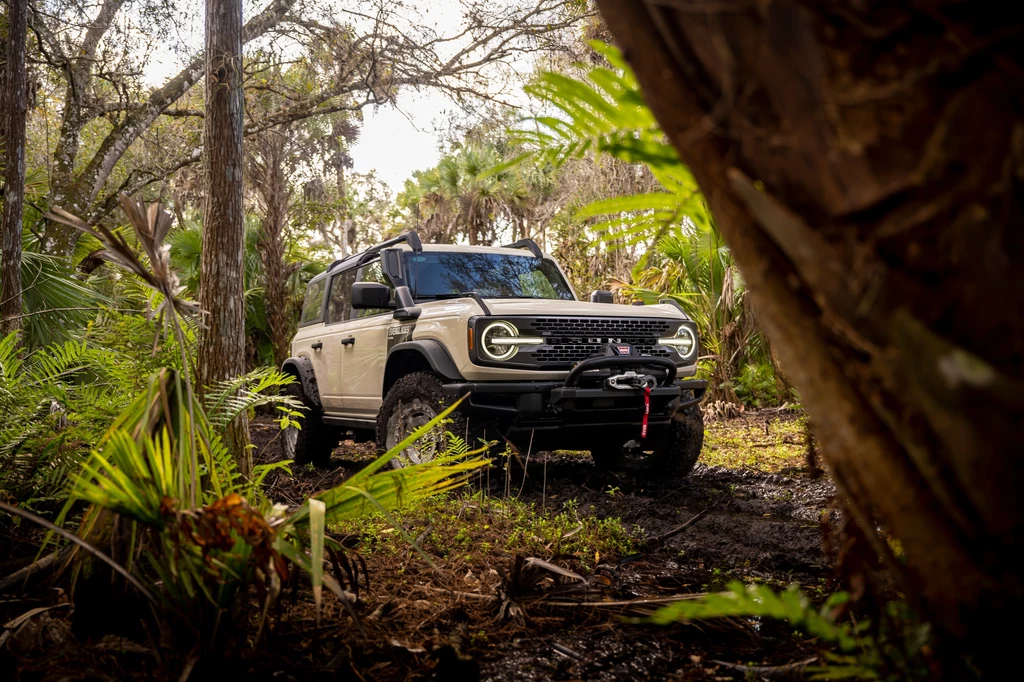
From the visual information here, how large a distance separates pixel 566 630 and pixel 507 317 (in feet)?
9.81

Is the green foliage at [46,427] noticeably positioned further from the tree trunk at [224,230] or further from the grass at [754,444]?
the grass at [754,444]

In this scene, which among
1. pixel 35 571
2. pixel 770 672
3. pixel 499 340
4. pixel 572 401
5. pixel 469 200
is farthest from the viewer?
pixel 469 200

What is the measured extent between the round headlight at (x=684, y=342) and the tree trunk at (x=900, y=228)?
16.6 feet

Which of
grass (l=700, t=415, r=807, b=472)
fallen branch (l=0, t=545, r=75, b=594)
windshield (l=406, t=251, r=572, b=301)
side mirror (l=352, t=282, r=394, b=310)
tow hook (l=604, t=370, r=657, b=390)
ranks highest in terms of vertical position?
windshield (l=406, t=251, r=572, b=301)

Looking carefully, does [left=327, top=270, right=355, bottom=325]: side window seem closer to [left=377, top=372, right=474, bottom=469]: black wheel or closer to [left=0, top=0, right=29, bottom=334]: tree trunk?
[left=377, top=372, right=474, bottom=469]: black wheel

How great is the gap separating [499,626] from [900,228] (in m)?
1.94

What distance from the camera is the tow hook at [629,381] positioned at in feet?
17.3

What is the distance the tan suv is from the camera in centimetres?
521

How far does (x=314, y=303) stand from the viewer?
→ 27.5 ft

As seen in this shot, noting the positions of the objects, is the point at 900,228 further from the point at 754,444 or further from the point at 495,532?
the point at 754,444

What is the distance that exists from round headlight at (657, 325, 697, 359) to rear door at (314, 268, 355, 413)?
2858mm

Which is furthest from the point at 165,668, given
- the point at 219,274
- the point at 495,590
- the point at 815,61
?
the point at 219,274

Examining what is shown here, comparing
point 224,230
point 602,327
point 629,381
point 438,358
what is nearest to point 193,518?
point 438,358

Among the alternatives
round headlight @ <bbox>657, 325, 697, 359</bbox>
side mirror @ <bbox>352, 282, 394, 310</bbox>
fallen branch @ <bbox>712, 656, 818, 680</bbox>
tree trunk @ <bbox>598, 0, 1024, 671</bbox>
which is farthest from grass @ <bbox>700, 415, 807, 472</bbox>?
tree trunk @ <bbox>598, 0, 1024, 671</bbox>
